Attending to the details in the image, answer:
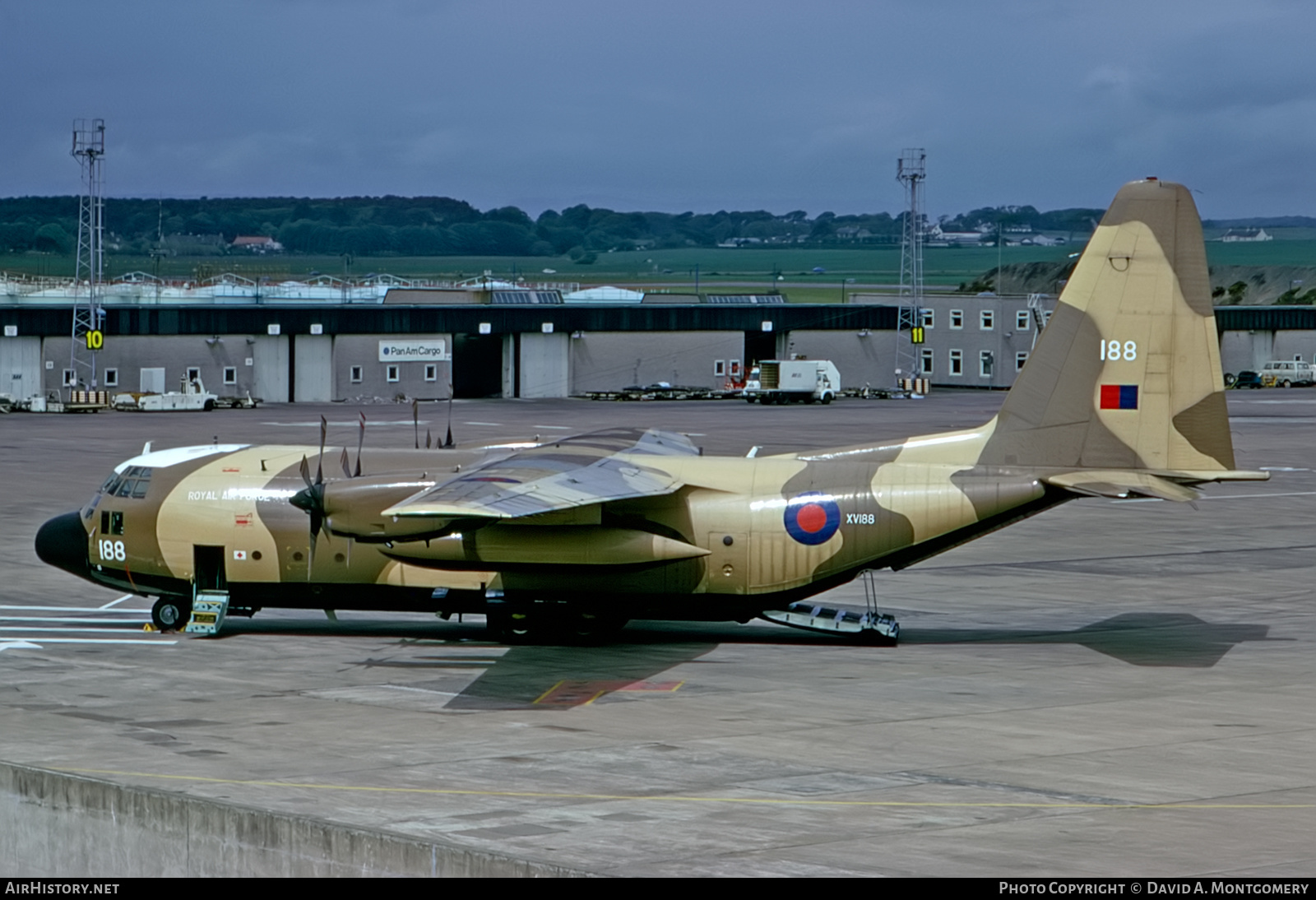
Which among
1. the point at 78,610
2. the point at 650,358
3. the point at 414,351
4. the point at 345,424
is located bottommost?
the point at 78,610

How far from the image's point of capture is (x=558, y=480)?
2608 cm

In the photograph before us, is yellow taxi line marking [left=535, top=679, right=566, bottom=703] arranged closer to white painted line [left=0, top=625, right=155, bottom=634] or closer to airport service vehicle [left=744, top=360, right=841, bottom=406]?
white painted line [left=0, top=625, right=155, bottom=634]

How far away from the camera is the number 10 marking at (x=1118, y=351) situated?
29.2m

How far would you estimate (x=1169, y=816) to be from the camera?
1789 centimetres

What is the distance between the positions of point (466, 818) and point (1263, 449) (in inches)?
2568

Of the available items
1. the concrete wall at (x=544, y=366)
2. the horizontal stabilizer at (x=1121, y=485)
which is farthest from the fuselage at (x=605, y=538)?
the concrete wall at (x=544, y=366)

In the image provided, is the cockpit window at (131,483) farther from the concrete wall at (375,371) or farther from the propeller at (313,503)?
the concrete wall at (375,371)

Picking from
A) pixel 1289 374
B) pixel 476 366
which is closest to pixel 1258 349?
pixel 1289 374

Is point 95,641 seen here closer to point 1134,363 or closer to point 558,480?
point 558,480

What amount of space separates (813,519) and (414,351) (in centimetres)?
8189

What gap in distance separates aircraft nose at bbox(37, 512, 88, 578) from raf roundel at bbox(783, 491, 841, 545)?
14344 millimetres

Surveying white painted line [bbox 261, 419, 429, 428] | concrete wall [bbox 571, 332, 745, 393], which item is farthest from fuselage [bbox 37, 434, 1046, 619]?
concrete wall [bbox 571, 332, 745, 393]
